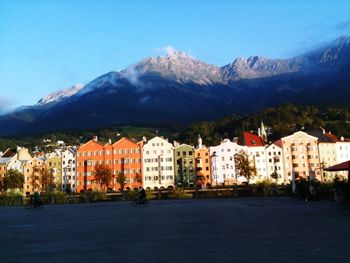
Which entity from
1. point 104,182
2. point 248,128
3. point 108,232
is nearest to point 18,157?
point 104,182

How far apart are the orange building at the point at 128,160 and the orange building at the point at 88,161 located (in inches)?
154

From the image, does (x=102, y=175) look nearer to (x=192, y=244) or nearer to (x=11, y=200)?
(x=11, y=200)

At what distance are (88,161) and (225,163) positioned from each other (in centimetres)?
3508

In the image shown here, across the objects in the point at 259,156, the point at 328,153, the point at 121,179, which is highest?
the point at 328,153

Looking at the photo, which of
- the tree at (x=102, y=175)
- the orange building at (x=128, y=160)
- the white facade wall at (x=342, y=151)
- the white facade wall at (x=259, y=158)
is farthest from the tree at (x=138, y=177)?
the white facade wall at (x=342, y=151)

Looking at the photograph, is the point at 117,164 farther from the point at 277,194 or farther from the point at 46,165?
the point at 277,194

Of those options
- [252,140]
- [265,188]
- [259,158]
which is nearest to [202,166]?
[259,158]

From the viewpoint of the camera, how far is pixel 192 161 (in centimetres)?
11231

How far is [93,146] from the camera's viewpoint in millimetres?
115000

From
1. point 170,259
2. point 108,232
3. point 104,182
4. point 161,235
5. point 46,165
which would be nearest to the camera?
point 170,259

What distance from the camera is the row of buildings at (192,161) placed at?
365ft

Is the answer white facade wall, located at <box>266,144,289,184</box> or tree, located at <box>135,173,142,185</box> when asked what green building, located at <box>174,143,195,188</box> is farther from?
white facade wall, located at <box>266,144,289,184</box>

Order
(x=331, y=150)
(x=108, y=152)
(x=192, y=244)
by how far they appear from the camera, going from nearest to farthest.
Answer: (x=192, y=244) → (x=108, y=152) → (x=331, y=150)

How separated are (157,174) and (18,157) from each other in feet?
141
